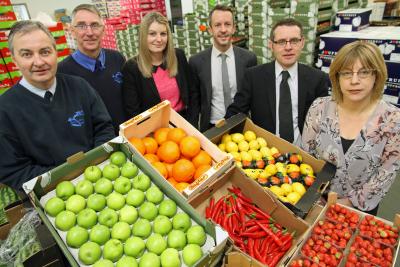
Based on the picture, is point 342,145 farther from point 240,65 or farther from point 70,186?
point 70,186

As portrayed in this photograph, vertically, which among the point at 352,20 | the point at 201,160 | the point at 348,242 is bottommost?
the point at 348,242

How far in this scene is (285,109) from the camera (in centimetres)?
212

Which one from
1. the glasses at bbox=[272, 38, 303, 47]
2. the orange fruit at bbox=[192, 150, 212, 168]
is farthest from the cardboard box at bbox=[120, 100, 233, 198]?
the glasses at bbox=[272, 38, 303, 47]

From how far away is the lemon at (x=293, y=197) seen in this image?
1.55 meters

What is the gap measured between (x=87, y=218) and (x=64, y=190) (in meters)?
0.20

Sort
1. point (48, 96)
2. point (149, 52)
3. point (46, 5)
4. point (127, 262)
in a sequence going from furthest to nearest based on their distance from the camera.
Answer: point (46, 5)
point (149, 52)
point (48, 96)
point (127, 262)

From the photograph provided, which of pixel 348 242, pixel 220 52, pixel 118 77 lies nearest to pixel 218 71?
pixel 220 52

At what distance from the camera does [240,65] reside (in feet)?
8.80

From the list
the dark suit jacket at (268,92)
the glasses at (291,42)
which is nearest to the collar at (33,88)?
the dark suit jacket at (268,92)

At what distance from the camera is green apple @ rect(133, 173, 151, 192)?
133 centimetres

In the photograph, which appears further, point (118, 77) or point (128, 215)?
point (118, 77)

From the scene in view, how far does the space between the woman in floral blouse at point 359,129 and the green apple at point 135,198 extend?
3.89ft

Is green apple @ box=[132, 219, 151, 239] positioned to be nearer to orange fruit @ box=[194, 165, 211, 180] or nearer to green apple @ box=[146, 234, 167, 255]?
green apple @ box=[146, 234, 167, 255]

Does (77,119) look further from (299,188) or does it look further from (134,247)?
(299,188)
